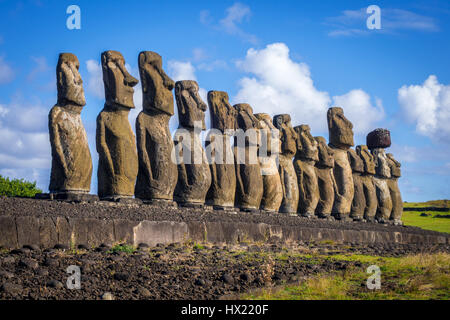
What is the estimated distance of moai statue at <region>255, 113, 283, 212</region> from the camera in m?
14.3

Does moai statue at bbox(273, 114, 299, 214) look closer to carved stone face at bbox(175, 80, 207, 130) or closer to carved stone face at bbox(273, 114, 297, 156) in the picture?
carved stone face at bbox(273, 114, 297, 156)

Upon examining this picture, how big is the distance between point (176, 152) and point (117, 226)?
4.55m

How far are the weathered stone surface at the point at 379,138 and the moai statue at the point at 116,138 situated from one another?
14302 mm

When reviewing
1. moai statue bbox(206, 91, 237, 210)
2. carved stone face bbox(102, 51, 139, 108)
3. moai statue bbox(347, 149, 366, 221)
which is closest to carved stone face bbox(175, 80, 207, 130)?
moai statue bbox(206, 91, 237, 210)

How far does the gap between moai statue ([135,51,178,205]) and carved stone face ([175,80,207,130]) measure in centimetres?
67

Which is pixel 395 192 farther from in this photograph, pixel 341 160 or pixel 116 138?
pixel 116 138

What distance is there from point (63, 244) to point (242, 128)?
27.5 ft

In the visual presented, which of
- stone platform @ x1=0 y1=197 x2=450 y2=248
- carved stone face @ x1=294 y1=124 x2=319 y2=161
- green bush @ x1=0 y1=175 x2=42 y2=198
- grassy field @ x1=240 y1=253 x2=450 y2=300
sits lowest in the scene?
grassy field @ x1=240 y1=253 x2=450 y2=300

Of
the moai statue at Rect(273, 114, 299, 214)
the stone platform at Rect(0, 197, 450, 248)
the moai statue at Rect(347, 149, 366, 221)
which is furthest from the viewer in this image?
the moai statue at Rect(347, 149, 366, 221)

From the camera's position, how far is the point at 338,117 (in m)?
19.2

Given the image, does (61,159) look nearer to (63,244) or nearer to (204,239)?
(204,239)

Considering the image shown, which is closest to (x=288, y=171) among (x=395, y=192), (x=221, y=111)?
(x=221, y=111)

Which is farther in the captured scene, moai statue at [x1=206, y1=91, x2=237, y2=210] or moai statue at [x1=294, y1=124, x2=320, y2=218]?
moai statue at [x1=294, y1=124, x2=320, y2=218]

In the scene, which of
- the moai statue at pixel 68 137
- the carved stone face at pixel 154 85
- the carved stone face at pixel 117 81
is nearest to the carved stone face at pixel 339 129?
the carved stone face at pixel 154 85
